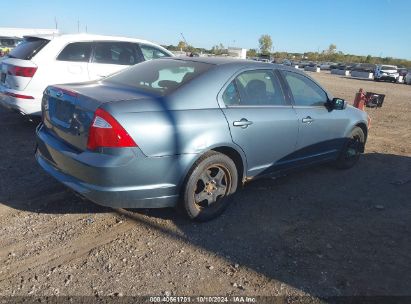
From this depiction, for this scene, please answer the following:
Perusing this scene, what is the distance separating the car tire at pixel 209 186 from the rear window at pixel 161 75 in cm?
78

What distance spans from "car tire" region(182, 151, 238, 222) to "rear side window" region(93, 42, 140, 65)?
13.8 ft

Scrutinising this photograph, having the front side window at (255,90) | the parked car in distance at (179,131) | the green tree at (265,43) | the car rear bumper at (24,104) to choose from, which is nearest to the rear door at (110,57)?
the car rear bumper at (24,104)

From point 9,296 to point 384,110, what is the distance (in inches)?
551

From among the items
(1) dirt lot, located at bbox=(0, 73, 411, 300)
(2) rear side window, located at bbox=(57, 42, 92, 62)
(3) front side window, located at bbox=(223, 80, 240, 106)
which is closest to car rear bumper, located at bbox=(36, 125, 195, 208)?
(1) dirt lot, located at bbox=(0, 73, 411, 300)

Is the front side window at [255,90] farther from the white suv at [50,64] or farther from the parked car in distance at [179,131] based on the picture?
the white suv at [50,64]

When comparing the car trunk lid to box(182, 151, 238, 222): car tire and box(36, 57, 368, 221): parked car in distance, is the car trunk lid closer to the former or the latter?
box(36, 57, 368, 221): parked car in distance

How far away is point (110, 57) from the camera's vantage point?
24.2ft

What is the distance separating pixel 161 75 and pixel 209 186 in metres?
1.30

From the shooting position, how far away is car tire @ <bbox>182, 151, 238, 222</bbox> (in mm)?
3738

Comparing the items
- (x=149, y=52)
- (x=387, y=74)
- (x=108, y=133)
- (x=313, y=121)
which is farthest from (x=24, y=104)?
(x=387, y=74)

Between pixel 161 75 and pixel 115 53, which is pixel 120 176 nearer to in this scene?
pixel 161 75

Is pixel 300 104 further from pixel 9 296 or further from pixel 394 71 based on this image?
pixel 394 71

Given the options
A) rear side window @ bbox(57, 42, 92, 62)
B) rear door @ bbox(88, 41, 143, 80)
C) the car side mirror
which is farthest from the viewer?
rear door @ bbox(88, 41, 143, 80)

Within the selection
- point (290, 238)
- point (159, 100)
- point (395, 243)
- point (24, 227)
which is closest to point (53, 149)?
point (24, 227)
